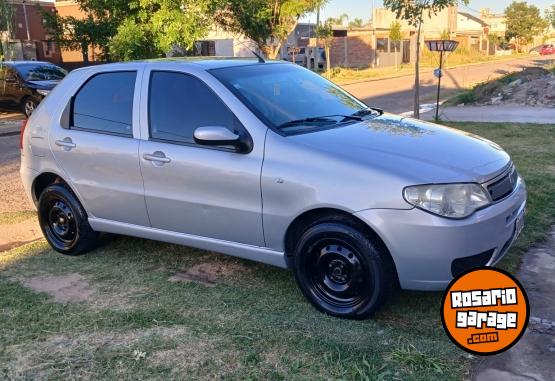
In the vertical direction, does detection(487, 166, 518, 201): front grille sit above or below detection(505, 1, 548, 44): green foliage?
below

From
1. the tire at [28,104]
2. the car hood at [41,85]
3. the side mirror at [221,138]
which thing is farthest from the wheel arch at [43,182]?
the tire at [28,104]

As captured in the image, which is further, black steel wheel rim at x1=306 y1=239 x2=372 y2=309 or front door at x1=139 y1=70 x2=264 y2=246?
front door at x1=139 y1=70 x2=264 y2=246

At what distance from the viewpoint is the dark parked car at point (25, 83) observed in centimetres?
1611

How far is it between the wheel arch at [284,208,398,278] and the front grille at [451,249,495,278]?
13.9 inches

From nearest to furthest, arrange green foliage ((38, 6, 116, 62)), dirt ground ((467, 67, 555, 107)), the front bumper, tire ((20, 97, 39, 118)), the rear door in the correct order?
the front bumper < the rear door < dirt ground ((467, 67, 555, 107)) < tire ((20, 97, 39, 118)) < green foliage ((38, 6, 116, 62))

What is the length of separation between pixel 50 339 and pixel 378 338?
6.83 feet

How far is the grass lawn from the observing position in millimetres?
3293

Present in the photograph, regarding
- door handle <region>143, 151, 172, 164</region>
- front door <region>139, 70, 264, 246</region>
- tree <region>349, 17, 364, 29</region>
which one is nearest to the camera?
front door <region>139, 70, 264, 246</region>

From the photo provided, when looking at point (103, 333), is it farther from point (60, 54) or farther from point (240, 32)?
point (60, 54)

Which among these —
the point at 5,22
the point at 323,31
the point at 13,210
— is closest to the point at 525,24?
the point at 323,31

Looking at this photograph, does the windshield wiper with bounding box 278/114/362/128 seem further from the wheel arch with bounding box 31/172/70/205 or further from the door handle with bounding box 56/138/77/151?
the wheel arch with bounding box 31/172/70/205

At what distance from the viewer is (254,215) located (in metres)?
4.01

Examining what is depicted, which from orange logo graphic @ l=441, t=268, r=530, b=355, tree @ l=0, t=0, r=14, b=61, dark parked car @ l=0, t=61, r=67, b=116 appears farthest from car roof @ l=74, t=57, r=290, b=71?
tree @ l=0, t=0, r=14, b=61

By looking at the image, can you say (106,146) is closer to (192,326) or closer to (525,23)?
(192,326)
